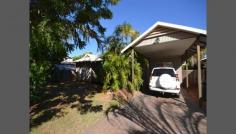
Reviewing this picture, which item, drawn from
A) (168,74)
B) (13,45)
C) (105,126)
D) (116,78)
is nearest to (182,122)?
(105,126)

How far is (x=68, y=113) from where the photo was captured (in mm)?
9914

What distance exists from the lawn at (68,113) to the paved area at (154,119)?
0.64 metres

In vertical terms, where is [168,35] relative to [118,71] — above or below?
above

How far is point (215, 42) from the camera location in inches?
110

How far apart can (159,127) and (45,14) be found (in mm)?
5467

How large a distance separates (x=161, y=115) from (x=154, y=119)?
0.68m

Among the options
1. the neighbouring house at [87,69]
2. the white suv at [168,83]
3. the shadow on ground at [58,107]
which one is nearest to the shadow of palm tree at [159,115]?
the white suv at [168,83]

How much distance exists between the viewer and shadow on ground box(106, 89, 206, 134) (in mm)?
7679

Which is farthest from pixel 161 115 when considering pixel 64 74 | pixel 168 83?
pixel 64 74

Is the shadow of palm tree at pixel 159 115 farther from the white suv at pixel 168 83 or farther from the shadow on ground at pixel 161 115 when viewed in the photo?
the white suv at pixel 168 83

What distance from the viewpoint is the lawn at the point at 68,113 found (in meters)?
8.38

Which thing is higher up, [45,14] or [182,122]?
[45,14]

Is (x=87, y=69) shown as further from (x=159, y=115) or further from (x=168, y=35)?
(x=159, y=115)

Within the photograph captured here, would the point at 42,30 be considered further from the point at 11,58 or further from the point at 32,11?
the point at 11,58
